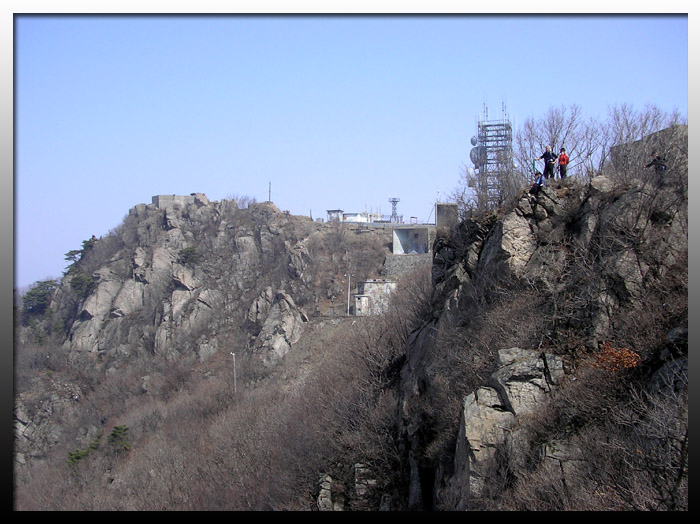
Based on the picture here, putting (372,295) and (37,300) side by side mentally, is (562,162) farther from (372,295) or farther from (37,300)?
(37,300)

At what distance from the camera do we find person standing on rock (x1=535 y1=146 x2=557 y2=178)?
18406 mm

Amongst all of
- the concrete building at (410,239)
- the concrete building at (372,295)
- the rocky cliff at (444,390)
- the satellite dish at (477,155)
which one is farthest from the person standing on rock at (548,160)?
the concrete building at (410,239)

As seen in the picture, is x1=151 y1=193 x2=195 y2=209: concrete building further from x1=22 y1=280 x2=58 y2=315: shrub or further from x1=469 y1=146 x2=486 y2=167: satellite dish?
x1=469 y1=146 x2=486 y2=167: satellite dish

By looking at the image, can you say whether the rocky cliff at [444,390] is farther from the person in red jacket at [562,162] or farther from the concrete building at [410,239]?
the concrete building at [410,239]

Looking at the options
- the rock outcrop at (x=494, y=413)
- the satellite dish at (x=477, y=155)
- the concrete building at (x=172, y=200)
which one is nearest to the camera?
the rock outcrop at (x=494, y=413)

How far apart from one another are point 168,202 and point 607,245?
58.5m

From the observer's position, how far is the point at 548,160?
18594 mm

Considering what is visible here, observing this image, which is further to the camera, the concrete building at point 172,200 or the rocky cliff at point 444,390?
the concrete building at point 172,200

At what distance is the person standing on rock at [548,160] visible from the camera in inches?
725

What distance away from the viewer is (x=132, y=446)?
40406 mm

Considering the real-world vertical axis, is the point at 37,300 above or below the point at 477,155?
below

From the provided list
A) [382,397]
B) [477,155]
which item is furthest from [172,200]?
[382,397]

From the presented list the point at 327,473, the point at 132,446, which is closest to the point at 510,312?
the point at 327,473

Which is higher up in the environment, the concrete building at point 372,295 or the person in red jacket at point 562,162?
the person in red jacket at point 562,162
